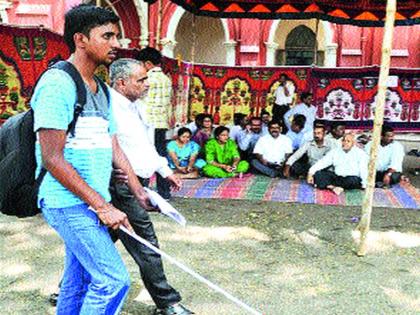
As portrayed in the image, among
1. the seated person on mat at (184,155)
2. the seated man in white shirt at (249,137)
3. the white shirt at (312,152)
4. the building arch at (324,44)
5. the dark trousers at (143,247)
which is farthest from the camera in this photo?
the building arch at (324,44)

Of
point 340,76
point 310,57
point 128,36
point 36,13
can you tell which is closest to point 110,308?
point 340,76

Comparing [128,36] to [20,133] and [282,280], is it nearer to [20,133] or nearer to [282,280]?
[282,280]

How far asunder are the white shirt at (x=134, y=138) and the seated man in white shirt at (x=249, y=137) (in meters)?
5.58

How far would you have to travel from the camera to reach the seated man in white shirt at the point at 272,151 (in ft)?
28.3

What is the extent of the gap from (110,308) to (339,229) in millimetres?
3657

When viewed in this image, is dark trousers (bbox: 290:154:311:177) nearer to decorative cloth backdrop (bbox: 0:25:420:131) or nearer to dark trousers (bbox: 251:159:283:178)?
dark trousers (bbox: 251:159:283:178)

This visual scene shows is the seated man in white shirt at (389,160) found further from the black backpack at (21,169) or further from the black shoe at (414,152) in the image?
the black backpack at (21,169)

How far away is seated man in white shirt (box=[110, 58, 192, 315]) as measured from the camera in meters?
3.13

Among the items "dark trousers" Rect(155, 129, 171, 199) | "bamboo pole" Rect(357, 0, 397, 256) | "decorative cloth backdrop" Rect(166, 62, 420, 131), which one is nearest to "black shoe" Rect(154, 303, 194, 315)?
"bamboo pole" Rect(357, 0, 397, 256)

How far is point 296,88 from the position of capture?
11.2 meters

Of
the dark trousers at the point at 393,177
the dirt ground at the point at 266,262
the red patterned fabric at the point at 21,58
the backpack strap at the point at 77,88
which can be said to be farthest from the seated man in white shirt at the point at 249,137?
the backpack strap at the point at 77,88

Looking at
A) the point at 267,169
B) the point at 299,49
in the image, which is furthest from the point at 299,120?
the point at 299,49

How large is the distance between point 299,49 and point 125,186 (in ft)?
46.8

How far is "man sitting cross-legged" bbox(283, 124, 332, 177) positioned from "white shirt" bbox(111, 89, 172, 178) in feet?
16.9
